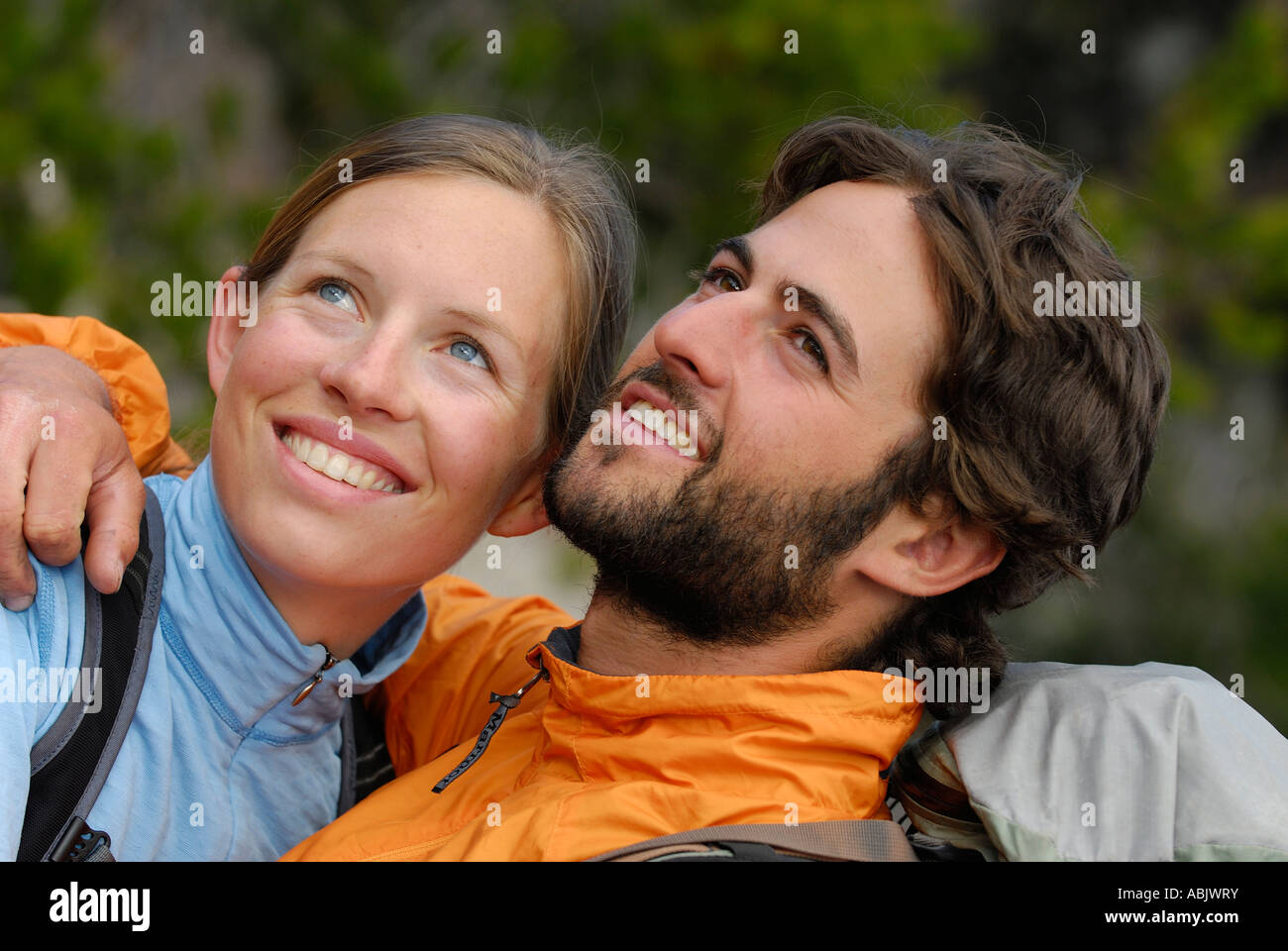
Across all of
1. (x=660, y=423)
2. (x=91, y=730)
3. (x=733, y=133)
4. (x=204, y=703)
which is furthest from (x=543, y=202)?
(x=733, y=133)

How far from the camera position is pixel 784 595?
193cm

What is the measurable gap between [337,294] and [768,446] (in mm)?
687

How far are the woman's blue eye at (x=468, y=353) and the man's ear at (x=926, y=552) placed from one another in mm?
650

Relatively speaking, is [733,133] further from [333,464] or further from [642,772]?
[642,772]

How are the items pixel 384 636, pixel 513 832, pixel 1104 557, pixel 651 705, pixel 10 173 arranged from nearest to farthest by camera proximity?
pixel 513 832 → pixel 651 705 → pixel 384 636 → pixel 10 173 → pixel 1104 557

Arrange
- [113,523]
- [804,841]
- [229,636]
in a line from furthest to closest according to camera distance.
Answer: [229,636], [113,523], [804,841]

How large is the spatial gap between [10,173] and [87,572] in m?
3.59

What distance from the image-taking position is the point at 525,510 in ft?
6.81

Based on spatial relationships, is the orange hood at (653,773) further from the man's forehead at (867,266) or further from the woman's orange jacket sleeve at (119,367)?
the woman's orange jacket sleeve at (119,367)

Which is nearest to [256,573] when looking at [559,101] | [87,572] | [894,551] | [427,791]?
[87,572]

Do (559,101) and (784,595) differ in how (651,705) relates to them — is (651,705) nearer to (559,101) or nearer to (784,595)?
(784,595)

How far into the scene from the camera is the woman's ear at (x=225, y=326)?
205 centimetres

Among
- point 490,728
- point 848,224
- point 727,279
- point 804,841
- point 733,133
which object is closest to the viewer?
point 804,841

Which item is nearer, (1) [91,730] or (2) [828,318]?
(1) [91,730]
